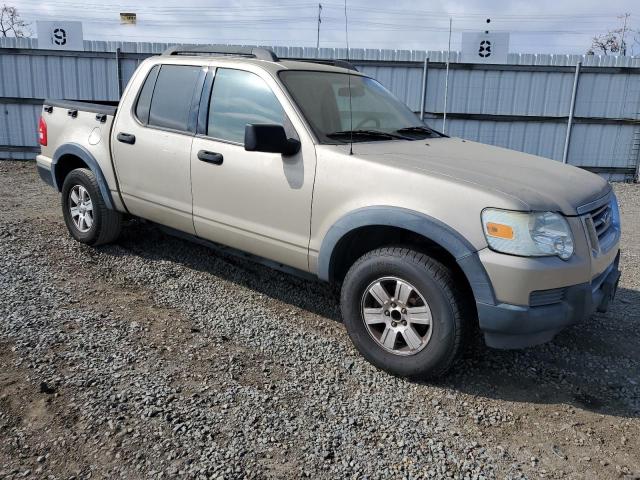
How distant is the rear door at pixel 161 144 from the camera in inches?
177

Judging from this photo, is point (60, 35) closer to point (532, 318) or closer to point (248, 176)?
point (248, 176)

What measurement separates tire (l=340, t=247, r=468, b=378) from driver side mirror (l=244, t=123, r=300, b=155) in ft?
2.86

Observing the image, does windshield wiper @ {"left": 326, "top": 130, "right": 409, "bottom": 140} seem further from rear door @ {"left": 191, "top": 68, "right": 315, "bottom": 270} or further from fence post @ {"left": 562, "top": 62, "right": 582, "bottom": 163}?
→ fence post @ {"left": 562, "top": 62, "right": 582, "bottom": 163}

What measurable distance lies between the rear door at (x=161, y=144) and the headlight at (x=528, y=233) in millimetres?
2386

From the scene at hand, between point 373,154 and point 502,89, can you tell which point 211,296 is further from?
point 502,89

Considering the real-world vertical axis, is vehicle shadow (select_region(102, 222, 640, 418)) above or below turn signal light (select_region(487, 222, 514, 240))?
below

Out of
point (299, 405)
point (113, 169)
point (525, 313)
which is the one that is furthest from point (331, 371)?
point (113, 169)

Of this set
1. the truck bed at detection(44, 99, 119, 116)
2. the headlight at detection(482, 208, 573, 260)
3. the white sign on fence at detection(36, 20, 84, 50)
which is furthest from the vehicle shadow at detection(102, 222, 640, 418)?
the white sign on fence at detection(36, 20, 84, 50)

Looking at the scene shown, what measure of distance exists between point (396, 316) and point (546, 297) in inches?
33.8

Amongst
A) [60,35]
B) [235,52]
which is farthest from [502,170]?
[60,35]

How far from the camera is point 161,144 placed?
15.2 feet

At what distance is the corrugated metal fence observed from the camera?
1196cm

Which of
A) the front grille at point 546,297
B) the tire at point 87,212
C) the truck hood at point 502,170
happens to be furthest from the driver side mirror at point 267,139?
the tire at point 87,212

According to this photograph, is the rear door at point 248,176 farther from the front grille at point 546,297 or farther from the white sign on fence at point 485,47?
the white sign on fence at point 485,47
